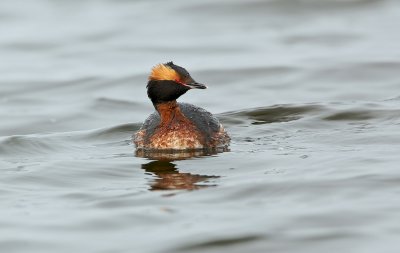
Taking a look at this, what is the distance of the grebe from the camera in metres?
15.2

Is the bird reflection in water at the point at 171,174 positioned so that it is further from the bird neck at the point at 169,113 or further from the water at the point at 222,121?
the bird neck at the point at 169,113

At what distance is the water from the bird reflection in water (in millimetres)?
33

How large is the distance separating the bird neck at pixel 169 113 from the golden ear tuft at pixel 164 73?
51cm

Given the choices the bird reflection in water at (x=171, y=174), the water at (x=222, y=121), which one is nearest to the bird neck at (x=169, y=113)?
the bird reflection in water at (x=171, y=174)

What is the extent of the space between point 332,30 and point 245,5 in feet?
11.0

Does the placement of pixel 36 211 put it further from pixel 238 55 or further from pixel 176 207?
pixel 238 55

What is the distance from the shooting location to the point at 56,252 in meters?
10.8

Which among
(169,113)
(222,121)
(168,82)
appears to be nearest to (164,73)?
(168,82)

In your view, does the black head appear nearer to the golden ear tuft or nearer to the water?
the golden ear tuft

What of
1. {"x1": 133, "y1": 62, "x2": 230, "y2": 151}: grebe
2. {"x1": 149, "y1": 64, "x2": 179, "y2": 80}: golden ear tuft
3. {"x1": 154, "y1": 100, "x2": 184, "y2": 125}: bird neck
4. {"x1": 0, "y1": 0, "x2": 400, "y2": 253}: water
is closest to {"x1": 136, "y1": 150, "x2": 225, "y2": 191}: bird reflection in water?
{"x1": 0, "y1": 0, "x2": 400, "y2": 253}: water

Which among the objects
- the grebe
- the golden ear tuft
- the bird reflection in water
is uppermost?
the golden ear tuft

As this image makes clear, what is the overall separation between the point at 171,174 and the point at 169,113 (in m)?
1.77

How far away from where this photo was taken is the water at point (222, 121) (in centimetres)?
1129

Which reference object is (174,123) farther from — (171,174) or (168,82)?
(171,174)
